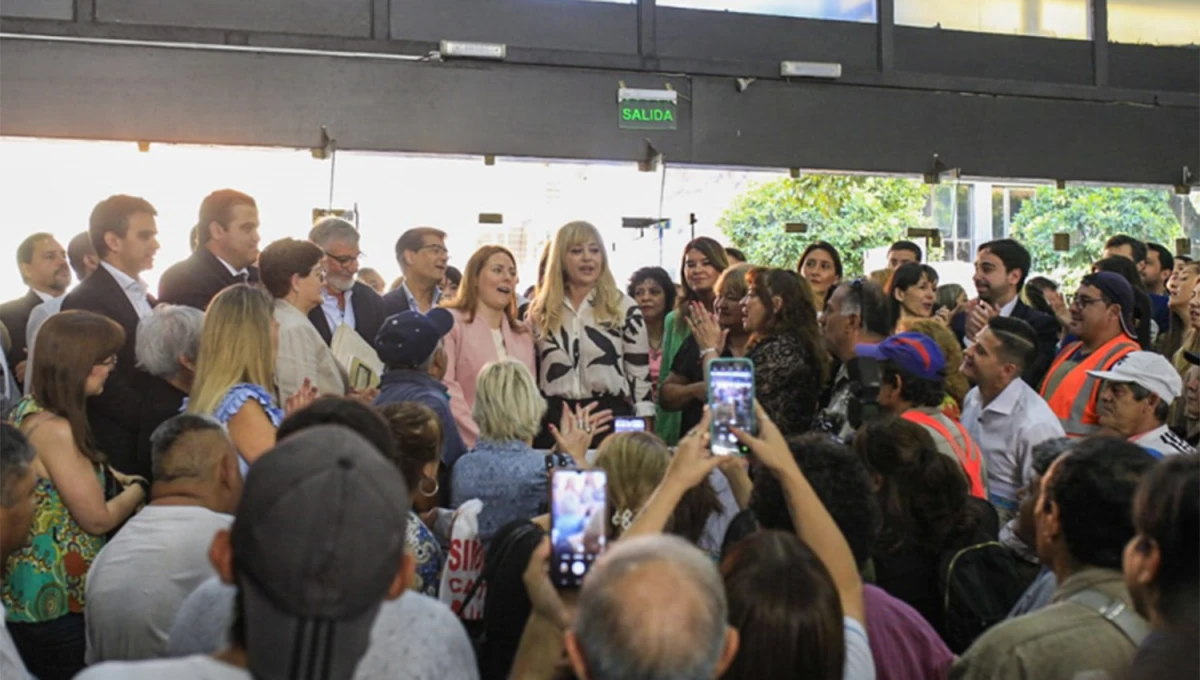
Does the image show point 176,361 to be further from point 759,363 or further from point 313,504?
point 313,504

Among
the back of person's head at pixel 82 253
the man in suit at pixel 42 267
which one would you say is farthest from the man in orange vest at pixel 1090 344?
the man in suit at pixel 42 267

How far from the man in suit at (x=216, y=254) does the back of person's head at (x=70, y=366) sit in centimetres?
106

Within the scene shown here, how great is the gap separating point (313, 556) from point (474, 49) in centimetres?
787

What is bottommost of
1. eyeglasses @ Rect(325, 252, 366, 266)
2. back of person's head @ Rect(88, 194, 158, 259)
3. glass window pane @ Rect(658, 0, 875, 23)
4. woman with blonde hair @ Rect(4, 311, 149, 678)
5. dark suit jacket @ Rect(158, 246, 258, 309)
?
woman with blonde hair @ Rect(4, 311, 149, 678)

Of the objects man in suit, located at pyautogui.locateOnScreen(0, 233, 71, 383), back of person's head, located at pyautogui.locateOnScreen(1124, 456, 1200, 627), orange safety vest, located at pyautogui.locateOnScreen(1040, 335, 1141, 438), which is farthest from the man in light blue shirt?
man in suit, located at pyautogui.locateOnScreen(0, 233, 71, 383)

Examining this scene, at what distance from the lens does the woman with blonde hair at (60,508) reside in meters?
3.10

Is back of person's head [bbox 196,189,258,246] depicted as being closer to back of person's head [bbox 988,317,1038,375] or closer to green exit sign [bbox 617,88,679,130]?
back of person's head [bbox 988,317,1038,375]

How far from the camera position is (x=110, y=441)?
365 cm

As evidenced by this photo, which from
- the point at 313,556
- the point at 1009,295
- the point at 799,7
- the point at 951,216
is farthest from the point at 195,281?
the point at 951,216

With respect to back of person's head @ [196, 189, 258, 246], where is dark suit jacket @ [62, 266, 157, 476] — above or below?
below

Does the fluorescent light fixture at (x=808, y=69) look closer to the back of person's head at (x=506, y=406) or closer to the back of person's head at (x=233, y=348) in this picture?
the back of person's head at (x=506, y=406)

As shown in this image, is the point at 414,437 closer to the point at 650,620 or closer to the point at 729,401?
the point at 729,401

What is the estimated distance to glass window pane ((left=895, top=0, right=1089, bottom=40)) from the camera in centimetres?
1018

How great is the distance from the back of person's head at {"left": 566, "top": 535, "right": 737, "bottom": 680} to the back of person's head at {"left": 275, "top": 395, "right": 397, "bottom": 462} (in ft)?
2.91
